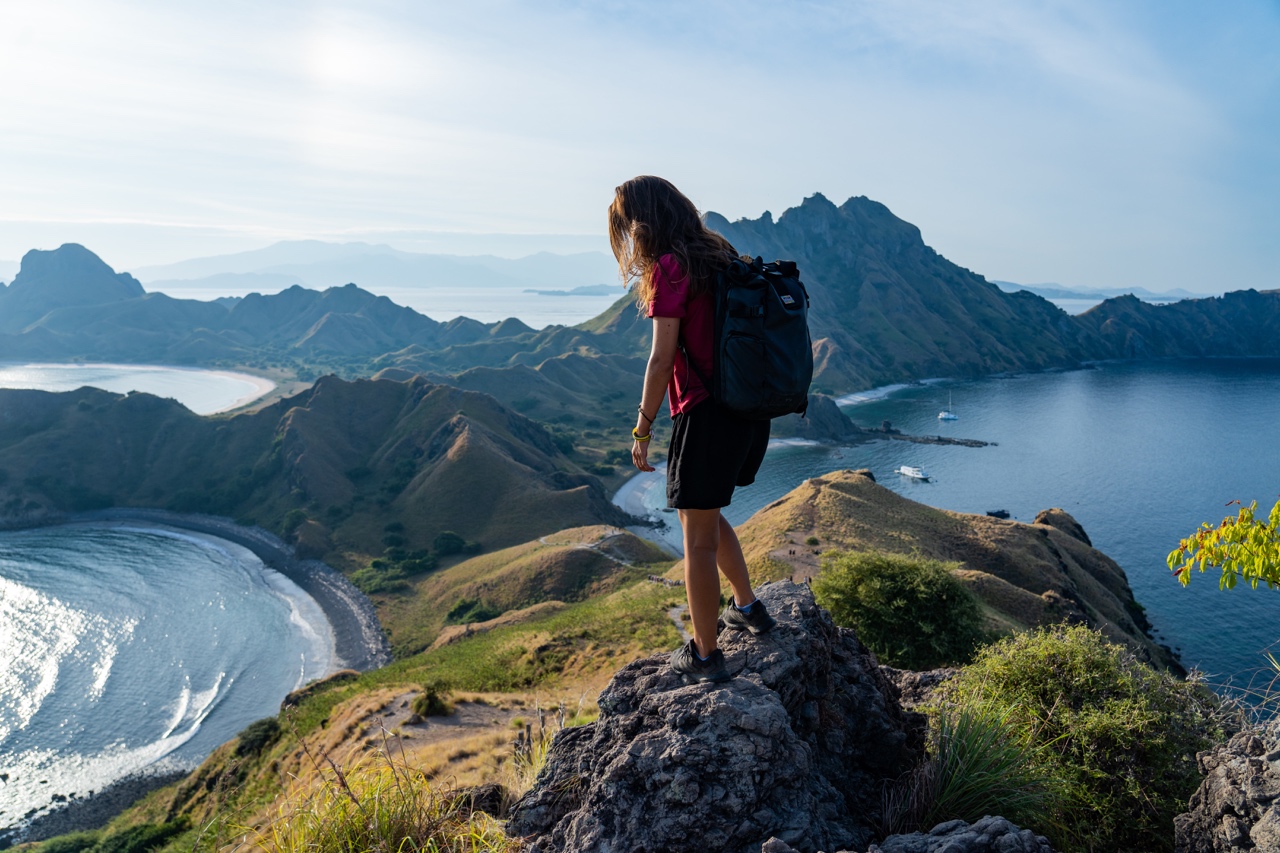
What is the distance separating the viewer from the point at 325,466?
82.4m

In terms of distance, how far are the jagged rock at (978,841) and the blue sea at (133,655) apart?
154ft

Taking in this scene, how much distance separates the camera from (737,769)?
3.79 m

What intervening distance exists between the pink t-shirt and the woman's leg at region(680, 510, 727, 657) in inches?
29.2

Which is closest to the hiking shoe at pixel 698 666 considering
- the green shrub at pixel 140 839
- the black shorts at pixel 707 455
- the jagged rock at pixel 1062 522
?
the black shorts at pixel 707 455

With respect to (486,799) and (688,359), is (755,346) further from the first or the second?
(486,799)

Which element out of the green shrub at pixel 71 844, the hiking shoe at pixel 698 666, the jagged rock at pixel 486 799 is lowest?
the green shrub at pixel 71 844

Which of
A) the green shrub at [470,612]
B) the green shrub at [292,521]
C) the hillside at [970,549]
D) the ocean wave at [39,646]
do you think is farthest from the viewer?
the green shrub at [292,521]

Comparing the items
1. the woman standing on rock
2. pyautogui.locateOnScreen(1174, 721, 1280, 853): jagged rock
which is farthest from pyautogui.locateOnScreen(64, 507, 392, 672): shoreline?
pyautogui.locateOnScreen(1174, 721, 1280, 853): jagged rock

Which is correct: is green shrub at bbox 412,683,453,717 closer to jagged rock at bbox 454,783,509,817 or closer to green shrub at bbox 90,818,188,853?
green shrub at bbox 90,818,188,853

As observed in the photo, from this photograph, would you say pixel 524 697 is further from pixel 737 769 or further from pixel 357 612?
pixel 357 612

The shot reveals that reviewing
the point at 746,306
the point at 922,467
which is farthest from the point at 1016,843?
the point at 922,467

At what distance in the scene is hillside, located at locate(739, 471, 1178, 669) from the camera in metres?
32.0

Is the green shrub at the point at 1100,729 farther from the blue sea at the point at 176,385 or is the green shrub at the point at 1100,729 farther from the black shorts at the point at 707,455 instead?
the blue sea at the point at 176,385

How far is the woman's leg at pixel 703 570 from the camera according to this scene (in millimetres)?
4512
